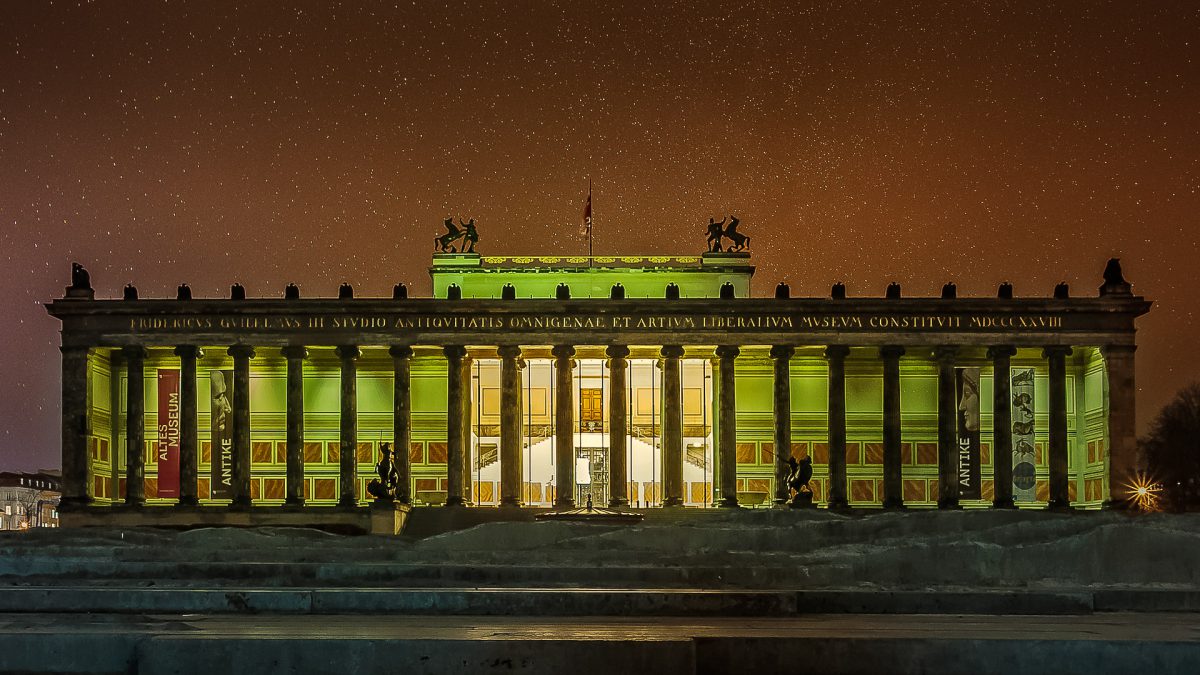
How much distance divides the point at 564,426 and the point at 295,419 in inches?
476

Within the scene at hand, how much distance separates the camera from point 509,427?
74.8 m

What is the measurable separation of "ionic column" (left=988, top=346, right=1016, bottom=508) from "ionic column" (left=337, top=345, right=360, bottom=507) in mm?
28482

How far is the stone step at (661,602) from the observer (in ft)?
96.9

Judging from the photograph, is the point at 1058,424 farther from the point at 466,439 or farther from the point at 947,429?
the point at 466,439

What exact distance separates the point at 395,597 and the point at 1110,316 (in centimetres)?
5099

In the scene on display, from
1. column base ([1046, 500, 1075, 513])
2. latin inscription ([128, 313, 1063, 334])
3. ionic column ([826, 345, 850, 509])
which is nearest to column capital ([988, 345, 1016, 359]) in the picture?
latin inscription ([128, 313, 1063, 334])

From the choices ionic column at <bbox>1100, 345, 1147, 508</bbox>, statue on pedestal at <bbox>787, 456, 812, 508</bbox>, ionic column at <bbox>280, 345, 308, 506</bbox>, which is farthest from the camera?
ionic column at <bbox>280, 345, 308, 506</bbox>

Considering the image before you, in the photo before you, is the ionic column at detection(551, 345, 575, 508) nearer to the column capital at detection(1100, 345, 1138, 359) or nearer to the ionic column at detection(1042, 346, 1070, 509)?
the ionic column at detection(1042, 346, 1070, 509)

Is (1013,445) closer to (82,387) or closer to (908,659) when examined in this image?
(82,387)

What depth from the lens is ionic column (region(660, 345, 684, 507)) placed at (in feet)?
244

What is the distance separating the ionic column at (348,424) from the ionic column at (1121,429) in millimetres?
33171

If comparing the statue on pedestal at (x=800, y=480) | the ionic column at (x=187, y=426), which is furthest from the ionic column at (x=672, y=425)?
the ionic column at (x=187, y=426)

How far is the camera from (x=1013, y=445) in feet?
255

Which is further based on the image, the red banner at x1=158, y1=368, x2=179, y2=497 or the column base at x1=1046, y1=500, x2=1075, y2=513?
the red banner at x1=158, y1=368, x2=179, y2=497
